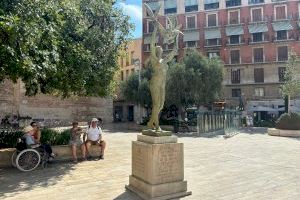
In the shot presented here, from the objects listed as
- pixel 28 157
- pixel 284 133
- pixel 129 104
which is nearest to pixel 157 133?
pixel 28 157

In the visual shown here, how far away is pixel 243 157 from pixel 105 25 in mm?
7914

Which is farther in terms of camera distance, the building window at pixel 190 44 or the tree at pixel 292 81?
the building window at pixel 190 44

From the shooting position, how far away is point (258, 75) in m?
43.7

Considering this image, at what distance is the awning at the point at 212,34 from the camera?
46.1m

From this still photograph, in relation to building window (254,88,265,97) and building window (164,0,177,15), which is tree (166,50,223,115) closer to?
building window (254,88,265,97)

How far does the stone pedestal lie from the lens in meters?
7.04

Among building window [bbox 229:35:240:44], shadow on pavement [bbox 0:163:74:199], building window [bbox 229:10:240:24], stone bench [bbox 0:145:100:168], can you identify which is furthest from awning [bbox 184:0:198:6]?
shadow on pavement [bbox 0:163:74:199]

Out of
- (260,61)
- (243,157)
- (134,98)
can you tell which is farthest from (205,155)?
(260,61)

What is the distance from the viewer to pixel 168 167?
23.8 feet

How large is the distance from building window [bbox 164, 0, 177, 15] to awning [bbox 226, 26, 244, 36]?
8563mm

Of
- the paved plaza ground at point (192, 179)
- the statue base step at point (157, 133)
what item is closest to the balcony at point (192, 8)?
the paved plaza ground at point (192, 179)

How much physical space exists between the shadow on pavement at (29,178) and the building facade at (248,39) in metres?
35.1

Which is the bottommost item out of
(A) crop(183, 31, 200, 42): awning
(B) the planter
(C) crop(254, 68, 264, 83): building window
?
(B) the planter

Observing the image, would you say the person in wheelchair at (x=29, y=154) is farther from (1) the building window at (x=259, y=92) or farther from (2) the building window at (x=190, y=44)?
(2) the building window at (x=190, y=44)
